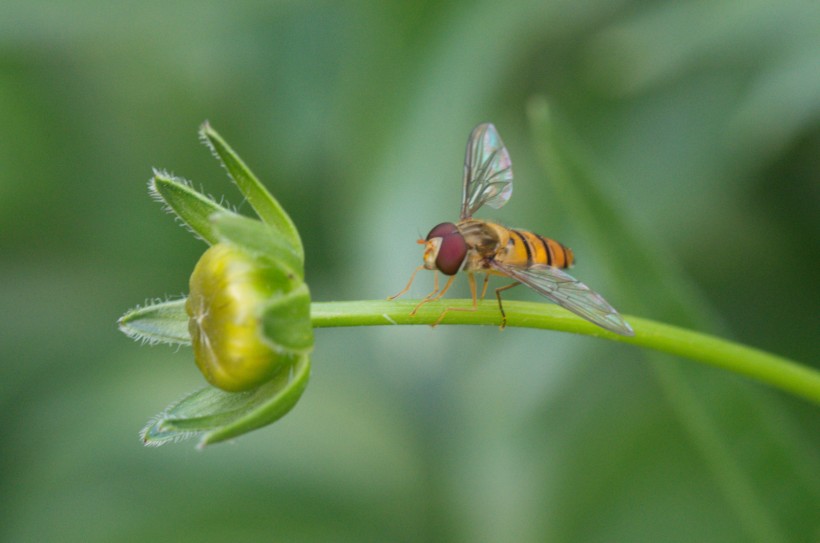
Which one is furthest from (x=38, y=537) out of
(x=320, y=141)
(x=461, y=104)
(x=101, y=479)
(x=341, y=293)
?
(x=461, y=104)

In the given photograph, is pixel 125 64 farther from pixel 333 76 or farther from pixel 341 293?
pixel 341 293

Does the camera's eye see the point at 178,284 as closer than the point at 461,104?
No

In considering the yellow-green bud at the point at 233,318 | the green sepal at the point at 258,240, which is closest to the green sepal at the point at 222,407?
the yellow-green bud at the point at 233,318

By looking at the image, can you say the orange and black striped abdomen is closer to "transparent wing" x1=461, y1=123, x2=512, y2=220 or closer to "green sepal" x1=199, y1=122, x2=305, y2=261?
"transparent wing" x1=461, y1=123, x2=512, y2=220

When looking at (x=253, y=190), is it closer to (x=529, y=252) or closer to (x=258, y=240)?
(x=258, y=240)

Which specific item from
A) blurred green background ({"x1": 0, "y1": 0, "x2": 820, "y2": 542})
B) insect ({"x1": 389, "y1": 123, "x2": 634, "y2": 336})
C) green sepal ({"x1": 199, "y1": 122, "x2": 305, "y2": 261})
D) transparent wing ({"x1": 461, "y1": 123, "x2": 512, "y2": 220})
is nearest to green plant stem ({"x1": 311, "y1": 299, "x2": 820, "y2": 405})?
insect ({"x1": 389, "y1": 123, "x2": 634, "y2": 336})
